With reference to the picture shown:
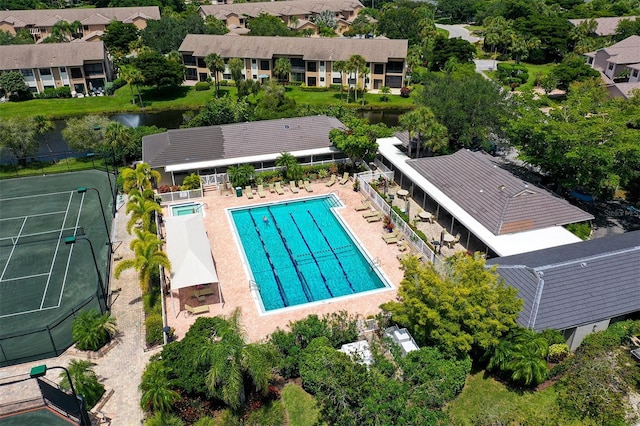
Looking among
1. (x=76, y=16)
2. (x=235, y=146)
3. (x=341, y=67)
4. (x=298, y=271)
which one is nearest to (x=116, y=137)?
(x=235, y=146)

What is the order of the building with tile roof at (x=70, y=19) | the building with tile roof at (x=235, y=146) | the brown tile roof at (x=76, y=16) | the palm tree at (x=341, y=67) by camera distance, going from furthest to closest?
the brown tile roof at (x=76, y=16)
the building with tile roof at (x=70, y=19)
the palm tree at (x=341, y=67)
the building with tile roof at (x=235, y=146)

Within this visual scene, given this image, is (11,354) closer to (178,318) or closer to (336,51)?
(178,318)

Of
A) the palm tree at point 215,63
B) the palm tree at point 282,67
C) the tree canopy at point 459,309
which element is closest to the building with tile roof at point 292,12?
the palm tree at point 282,67

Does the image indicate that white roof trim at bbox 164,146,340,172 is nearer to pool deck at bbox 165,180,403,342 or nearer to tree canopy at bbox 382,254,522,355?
pool deck at bbox 165,180,403,342

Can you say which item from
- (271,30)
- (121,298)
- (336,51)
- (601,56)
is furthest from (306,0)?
(121,298)

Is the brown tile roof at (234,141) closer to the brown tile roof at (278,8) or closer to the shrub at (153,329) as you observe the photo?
the shrub at (153,329)
